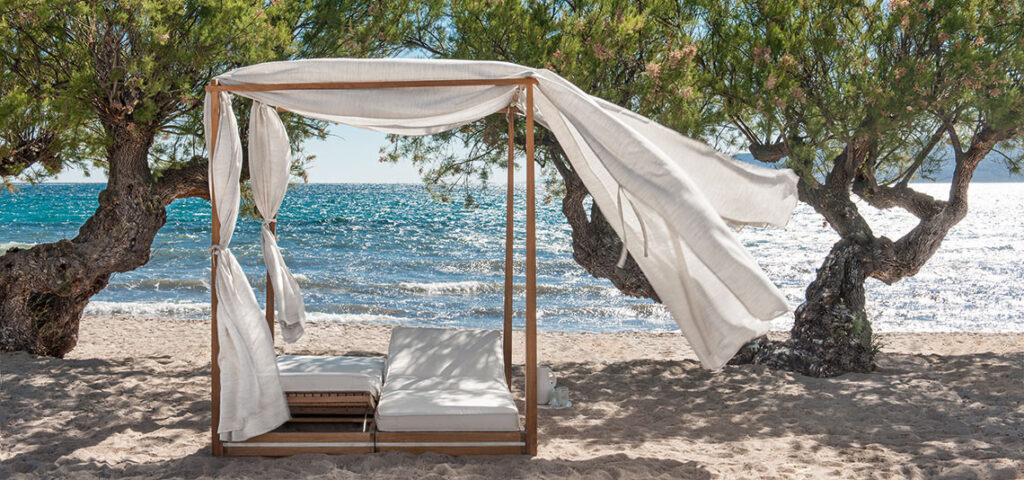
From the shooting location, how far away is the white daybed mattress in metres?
3.45

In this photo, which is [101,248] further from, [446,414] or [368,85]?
[446,414]

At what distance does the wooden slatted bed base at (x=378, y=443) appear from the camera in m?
3.43

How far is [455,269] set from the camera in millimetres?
18328

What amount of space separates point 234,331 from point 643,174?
6.24ft

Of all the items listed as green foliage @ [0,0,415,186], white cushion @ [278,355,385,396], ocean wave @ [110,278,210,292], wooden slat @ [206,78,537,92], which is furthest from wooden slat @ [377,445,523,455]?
ocean wave @ [110,278,210,292]

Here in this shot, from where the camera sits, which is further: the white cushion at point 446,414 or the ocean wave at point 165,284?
the ocean wave at point 165,284

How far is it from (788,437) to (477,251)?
57.8ft

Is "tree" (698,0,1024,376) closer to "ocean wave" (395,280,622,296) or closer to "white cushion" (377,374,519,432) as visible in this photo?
"white cushion" (377,374,519,432)

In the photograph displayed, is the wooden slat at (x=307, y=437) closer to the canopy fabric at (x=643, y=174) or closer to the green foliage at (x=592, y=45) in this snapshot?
the canopy fabric at (x=643, y=174)

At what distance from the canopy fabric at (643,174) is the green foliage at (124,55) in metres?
1.50

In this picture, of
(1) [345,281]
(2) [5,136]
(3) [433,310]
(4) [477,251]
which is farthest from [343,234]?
(2) [5,136]

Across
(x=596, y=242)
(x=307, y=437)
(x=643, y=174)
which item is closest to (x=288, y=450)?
(x=307, y=437)

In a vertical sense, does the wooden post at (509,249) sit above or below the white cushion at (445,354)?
above

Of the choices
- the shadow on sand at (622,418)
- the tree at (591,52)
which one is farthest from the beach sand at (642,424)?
the tree at (591,52)
